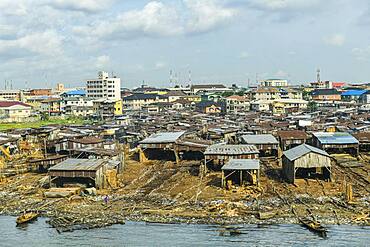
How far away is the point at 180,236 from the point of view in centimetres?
1748

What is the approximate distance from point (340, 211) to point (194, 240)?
Result: 22.5ft

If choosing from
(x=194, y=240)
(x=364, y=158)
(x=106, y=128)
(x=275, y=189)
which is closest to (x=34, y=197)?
(x=194, y=240)

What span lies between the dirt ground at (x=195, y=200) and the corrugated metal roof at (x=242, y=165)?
1.06 metres

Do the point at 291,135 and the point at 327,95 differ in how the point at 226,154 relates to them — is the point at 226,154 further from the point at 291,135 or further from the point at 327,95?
the point at 327,95

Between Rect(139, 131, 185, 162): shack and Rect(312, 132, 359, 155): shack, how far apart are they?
10.5 m

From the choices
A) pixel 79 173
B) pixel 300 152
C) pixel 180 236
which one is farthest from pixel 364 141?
pixel 180 236

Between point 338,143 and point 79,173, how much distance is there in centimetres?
1839

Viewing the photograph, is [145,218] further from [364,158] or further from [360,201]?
[364,158]

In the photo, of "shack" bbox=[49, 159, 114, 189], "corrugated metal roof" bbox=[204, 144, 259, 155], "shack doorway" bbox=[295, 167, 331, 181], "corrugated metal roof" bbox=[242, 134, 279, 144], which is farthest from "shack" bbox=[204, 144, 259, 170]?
"shack" bbox=[49, 159, 114, 189]

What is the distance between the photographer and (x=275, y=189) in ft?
77.8

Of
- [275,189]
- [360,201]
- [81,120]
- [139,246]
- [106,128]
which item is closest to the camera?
[139,246]

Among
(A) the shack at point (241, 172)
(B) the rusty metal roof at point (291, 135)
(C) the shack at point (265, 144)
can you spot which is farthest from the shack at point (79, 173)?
(B) the rusty metal roof at point (291, 135)

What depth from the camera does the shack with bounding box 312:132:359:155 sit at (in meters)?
32.4

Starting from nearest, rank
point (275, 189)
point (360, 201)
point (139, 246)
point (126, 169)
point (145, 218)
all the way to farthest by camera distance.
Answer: point (139, 246), point (145, 218), point (360, 201), point (275, 189), point (126, 169)
